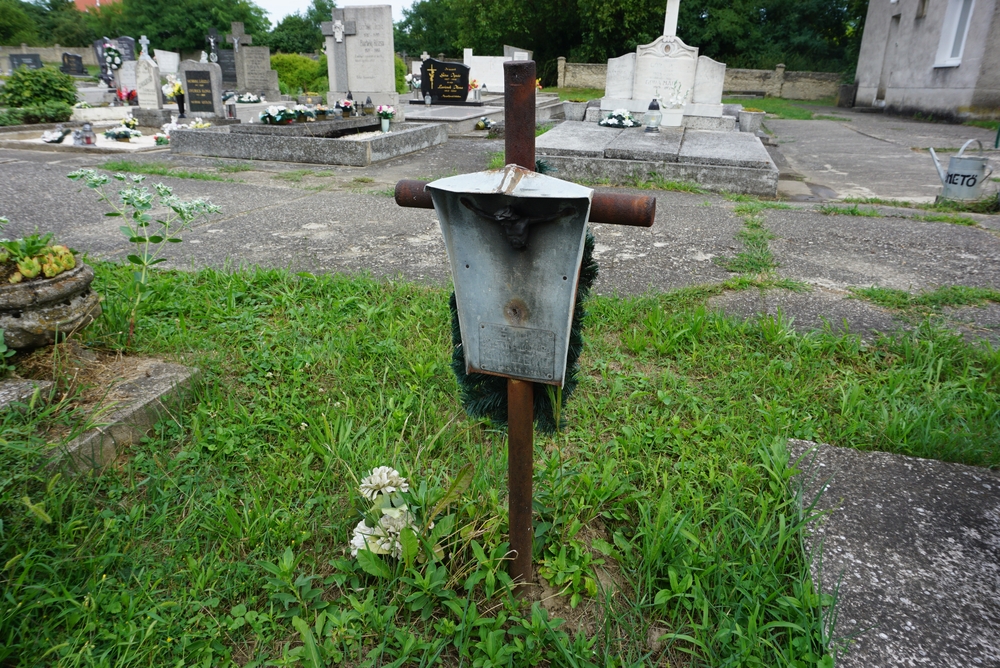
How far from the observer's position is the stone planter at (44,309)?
1970 mm

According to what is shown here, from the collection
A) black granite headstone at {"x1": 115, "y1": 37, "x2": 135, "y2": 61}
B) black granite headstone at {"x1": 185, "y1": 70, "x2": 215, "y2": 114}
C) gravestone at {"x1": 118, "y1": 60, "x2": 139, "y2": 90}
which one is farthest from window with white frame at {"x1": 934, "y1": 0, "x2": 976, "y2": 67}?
black granite headstone at {"x1": 115, "y1": 37, "x2": 135, "y2": 61}

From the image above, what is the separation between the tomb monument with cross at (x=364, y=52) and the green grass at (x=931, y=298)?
9.59m

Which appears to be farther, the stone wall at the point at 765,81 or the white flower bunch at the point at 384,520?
the stone wall at the point at 765,81

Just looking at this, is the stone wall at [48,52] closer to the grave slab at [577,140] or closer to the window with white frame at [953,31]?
the grave slab at [577,140]

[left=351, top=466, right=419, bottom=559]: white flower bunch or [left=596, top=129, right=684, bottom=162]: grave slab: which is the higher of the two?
[left=596, top=129, right=684, bottom=162]: grave slab

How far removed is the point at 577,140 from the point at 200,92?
9.10 m

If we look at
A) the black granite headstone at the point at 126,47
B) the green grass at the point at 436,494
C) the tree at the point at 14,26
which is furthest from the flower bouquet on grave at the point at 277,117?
the tree at the point at 14,26

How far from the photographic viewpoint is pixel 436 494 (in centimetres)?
163

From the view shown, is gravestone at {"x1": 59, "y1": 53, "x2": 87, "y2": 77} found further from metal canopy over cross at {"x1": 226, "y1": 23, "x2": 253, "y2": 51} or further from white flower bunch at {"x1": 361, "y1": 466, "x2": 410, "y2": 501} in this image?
white flower bunch at {"x1": 361, "y1": 466, "x2": 410, "y2": 501}

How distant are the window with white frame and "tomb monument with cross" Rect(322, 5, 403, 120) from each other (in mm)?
13953

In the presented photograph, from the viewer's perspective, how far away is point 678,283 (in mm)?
3369

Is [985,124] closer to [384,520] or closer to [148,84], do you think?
[384,520]

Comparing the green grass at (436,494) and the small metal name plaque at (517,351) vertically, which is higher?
the small metal name plaque at (517,351)

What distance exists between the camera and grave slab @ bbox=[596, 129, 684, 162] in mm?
6336
